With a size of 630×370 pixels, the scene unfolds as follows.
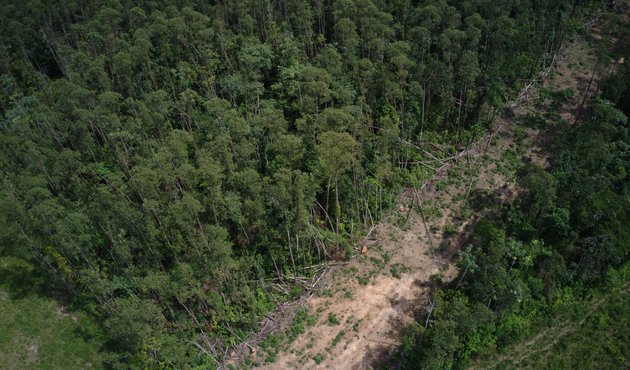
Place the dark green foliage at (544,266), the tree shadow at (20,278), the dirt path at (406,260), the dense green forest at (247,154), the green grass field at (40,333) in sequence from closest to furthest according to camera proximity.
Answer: the dark green foliage at (544,266)
the dirt path at (406,260)
the dense green forest at (247,154)
the green grass field at (40,333)
the tree shadow at (20,278)

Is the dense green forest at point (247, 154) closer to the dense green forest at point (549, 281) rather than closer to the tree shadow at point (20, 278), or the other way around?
the dense green forest at point (549, 281)

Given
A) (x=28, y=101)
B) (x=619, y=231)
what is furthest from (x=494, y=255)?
(x=28, y=101)

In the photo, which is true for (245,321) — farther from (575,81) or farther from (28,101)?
(575,81)

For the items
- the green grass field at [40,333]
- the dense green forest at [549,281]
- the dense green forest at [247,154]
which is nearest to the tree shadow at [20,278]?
the green grass field at [40,333]

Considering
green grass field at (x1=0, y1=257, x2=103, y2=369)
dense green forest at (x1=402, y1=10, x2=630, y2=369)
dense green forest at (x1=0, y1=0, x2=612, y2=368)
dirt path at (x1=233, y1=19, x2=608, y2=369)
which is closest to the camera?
dense green forest at (x1=402, y1=10, x2=630, y2=369)

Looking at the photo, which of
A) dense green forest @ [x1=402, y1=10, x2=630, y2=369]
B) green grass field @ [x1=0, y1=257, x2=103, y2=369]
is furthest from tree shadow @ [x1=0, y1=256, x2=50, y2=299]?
dense green forest @ [x1=402, y1=10, x2=630, y2=369]

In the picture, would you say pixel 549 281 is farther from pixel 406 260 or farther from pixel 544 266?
pixel 406 260

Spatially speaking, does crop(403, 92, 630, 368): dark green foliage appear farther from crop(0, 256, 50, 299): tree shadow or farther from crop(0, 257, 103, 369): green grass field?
crop(0, 256, 50, 299): tree shadow
